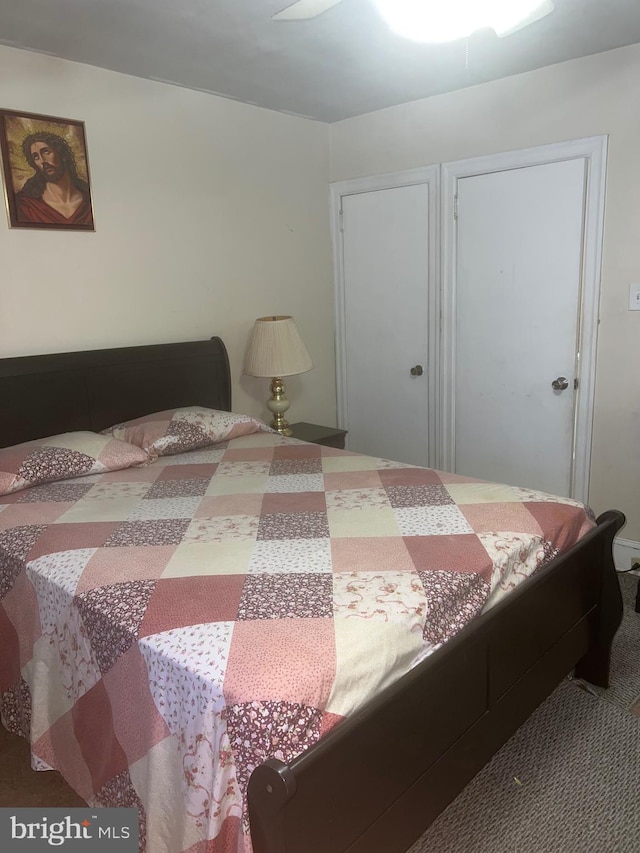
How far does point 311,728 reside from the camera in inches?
45.4

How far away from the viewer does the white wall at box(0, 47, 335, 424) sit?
8.61 feet

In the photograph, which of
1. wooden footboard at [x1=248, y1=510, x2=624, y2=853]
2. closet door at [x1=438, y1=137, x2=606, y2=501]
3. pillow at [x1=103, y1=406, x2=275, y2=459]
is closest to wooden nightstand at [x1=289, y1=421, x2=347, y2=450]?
pillow at [x1=103, y1=406, x2=275, y2=459]

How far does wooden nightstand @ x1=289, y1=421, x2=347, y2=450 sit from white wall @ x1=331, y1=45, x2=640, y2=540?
127 cm

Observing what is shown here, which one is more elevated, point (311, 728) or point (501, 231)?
point (501, 231)

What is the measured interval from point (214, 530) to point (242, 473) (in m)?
0.59

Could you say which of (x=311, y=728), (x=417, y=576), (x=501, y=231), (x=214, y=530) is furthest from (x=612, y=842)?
(x=501, y=231)

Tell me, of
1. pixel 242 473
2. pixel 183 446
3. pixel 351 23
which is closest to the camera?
pixel 351 23

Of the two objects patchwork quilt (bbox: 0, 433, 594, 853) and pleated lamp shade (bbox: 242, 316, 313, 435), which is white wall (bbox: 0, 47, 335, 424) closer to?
pleated lamp shade (bbox: 242, 316, 313, 435)

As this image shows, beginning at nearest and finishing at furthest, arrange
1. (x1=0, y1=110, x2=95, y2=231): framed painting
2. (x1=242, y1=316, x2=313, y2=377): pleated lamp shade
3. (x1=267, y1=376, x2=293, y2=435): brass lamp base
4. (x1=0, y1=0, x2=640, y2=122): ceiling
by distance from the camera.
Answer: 1. (x1=0, y1=0, x2=640, y2=122): ceiling
2. (x1=0, y1=110, x2=95, y2=231): framed painting
3. (x1=242, y1=316, x2=313, y2=377): pleated lamp shade
4. (x1=267, y1=376, x2=293, y2=435): brass lamp base

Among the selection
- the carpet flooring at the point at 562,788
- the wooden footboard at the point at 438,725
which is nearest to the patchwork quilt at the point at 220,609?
the wooden footboard at the point at 438,725

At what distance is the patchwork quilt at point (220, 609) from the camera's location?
1191 mm

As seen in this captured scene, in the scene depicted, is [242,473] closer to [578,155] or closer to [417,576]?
[417,576]

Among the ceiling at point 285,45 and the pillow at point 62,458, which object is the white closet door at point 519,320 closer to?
the ceiling at point 285,45

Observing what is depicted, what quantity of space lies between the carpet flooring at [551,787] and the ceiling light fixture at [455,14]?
6.73 feet
